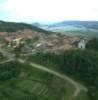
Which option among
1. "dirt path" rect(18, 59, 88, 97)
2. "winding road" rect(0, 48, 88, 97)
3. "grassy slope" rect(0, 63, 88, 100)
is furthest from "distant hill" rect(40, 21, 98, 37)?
"grassy slope" rect(0, 63, 88, 100)

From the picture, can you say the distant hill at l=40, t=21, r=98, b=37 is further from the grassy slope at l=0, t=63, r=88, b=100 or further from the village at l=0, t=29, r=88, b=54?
the grassy slope at l=0, t=63, r=88, b=100

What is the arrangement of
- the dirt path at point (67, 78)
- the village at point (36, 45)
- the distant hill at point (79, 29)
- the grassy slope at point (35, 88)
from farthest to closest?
the distant hill at point (79, 29) → the village at point (36, 45) → the dirt path at point (67, 78) → the grassy slope at point (35, 88)

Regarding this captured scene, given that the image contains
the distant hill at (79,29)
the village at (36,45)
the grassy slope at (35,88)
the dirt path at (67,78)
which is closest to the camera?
the grassy slope at (35,88)

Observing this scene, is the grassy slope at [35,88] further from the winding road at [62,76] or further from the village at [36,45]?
the village at [36,45]

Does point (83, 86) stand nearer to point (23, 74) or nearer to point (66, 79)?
point (66, 79)

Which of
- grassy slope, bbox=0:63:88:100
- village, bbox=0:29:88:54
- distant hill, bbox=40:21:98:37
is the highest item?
village, bbox=0:29:88:54

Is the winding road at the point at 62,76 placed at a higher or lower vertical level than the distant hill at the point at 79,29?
higher

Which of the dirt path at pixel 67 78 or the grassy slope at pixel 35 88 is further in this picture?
the dirt path at pixel 67 78

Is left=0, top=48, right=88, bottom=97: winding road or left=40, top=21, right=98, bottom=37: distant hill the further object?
left=40, top=21, right=98, bottom=37: distant hill

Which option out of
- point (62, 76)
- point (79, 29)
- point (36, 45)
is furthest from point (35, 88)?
point (79, 29)

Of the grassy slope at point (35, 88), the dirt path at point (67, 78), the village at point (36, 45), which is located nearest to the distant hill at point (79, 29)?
the village at point (36, 45)

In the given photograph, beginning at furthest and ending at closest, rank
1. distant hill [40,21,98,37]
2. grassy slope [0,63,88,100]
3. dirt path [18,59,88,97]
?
distant hill [40,21,98,37] → dirt path [18,59,88,97] → grassy slope [0,63,88,100]

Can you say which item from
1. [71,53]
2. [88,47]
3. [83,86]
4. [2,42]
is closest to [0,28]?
[2,42]
